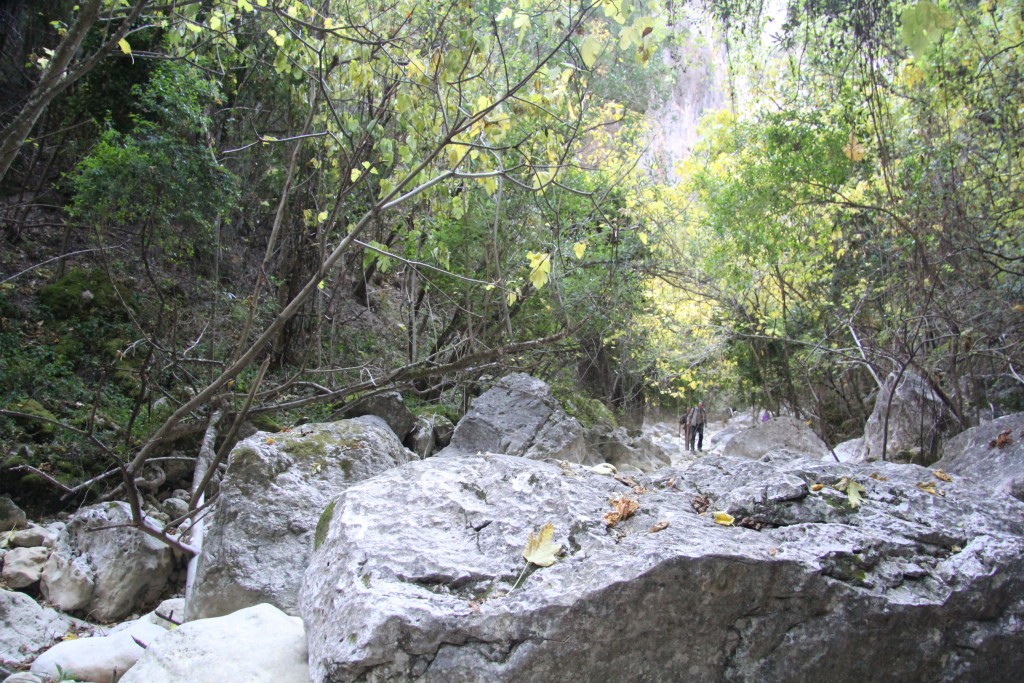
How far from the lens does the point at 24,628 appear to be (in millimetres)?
3621

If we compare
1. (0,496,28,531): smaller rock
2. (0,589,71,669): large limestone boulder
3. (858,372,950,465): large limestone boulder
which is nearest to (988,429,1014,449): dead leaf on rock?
(858,372,950,465): large limestone boulder

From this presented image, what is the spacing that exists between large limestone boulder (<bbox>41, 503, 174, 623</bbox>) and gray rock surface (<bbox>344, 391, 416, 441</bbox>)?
2.93m

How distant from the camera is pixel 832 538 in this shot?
2287mm

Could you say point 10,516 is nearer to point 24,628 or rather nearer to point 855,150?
point 24,628

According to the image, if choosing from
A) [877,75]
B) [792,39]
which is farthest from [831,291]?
[877,75]

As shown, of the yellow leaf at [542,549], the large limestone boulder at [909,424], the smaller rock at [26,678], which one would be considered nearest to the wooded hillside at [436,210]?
the large limestone boulder at [909,424]

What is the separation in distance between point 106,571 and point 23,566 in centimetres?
59

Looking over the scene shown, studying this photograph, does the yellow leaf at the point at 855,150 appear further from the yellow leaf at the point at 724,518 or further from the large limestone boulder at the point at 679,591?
the yellow leaf at the point at 724,518

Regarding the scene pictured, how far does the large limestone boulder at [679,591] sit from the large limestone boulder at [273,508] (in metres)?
0.80

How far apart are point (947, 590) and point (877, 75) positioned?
22.5 ft

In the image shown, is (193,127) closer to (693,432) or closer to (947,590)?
(947,590)

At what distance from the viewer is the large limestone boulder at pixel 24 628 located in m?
3.41

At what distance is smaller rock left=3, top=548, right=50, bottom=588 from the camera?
4.11 m

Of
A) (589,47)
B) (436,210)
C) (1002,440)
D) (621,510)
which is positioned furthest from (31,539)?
(1002,440)
